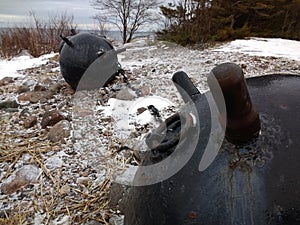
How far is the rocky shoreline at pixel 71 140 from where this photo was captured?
2.90m

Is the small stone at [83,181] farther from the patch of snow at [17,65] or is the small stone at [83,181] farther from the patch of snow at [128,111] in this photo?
the patch of snow at [17,65]

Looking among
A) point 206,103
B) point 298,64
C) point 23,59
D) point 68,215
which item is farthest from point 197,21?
point 206,103

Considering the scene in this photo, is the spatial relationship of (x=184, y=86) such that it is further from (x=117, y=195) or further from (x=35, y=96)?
(x=35, y=96)

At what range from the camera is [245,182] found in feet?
3.33

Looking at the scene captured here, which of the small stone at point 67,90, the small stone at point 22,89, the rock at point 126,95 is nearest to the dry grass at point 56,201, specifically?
the rock at point 126,95

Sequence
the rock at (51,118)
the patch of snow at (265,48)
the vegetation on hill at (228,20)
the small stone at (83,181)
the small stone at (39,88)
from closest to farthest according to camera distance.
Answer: the small stone at (83,181) < the rock at (51,118) < the small stone at (39,88) < the patch of snow at (265,48) < the vegetation on hill at (228,20)

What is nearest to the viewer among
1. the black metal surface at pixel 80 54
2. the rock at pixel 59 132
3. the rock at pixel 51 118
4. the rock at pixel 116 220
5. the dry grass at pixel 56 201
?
the rock at pixel 116 220

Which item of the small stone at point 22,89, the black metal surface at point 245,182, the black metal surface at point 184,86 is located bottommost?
the small stone at point 22,89

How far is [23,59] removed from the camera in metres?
10.6

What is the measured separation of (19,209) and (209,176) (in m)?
2.40

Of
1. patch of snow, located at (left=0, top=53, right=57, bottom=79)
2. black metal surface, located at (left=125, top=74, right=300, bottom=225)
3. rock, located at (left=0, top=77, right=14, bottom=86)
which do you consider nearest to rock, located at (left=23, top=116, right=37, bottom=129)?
rock, located at (left=0, top=77, right=14, bottom=86)

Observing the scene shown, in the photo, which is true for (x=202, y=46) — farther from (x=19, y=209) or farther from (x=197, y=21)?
(x=19, y=209)

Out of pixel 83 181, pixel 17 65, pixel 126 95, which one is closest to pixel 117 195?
pixel 83 181

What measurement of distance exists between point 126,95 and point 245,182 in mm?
4256
